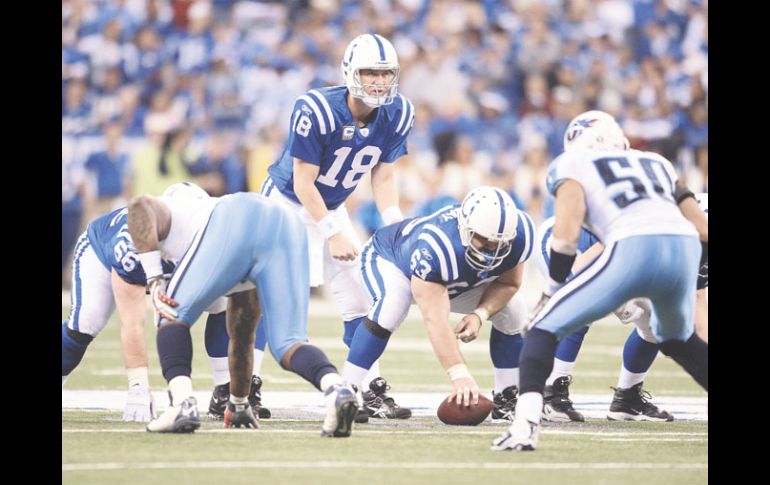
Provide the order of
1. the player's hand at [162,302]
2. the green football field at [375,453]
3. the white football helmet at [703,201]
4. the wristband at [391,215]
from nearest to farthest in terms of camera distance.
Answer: the green football field at [375,453] < the player's hand at [162,302] < the white football helmet at [703,201] < the wristband at [391,215]

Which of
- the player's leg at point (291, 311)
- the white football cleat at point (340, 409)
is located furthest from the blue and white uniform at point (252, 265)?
the white football cleat at point (340, 409)

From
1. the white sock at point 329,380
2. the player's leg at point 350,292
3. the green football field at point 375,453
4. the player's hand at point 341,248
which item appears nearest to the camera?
the green football field at point 375,453

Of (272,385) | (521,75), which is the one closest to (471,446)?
(272,385)

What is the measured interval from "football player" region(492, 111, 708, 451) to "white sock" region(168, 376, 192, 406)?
127 centimetres

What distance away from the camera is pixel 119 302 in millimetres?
6062

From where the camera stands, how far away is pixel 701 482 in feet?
14.5

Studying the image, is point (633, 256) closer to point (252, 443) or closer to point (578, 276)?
point (578, 276)

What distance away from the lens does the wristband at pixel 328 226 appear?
6.46m

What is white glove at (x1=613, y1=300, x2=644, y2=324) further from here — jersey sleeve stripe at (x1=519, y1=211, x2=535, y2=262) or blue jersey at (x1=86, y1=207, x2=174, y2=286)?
blue jersey at (x1=86, y1=207, x2=174, y2=286)

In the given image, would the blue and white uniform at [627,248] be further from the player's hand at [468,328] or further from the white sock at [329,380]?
the player's hand at [468,328]

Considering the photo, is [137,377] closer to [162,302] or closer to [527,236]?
[162,302]

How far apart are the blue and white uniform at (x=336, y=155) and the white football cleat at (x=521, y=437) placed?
184cm

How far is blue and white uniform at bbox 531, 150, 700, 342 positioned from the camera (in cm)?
496

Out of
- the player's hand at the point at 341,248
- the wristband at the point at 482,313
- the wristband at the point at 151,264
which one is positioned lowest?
the wristband at the point at 482,313
